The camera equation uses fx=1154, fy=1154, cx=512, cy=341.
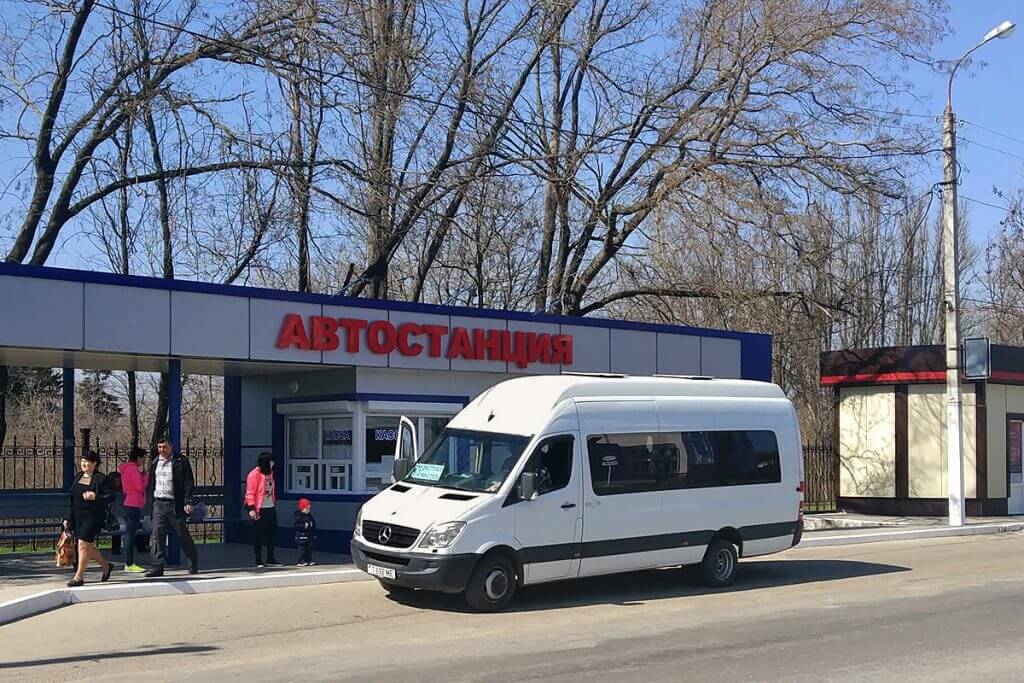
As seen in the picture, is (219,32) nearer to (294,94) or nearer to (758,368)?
(294,94)

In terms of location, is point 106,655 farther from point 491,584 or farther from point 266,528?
point 266,528

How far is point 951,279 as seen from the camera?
24.2 m

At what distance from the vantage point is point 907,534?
2245cm

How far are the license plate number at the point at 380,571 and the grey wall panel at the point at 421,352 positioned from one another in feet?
19.2

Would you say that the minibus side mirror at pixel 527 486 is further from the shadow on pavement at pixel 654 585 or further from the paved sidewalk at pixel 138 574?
the paved sidewalk at pixel 138 574

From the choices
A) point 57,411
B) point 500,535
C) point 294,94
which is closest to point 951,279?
point 294,94

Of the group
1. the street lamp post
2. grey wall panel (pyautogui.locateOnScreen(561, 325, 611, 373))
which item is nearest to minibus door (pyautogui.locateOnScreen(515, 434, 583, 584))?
grey wall panel (pyautogui.locateOnScreen(561, 325, 611, 373))

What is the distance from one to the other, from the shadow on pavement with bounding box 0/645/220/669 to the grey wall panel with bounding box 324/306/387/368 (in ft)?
23.9

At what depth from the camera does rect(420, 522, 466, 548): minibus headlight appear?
12.1 meters

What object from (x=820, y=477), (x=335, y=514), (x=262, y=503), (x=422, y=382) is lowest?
(x=820, y=477)

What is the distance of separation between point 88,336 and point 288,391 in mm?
4792

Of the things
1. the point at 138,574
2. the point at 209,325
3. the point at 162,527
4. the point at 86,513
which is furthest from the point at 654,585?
the point at 86,513

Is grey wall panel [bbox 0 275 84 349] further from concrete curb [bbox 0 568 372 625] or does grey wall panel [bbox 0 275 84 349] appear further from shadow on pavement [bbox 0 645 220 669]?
shadow on pavement [bbox 0 645 220 669]

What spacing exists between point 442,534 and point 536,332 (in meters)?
8.40
